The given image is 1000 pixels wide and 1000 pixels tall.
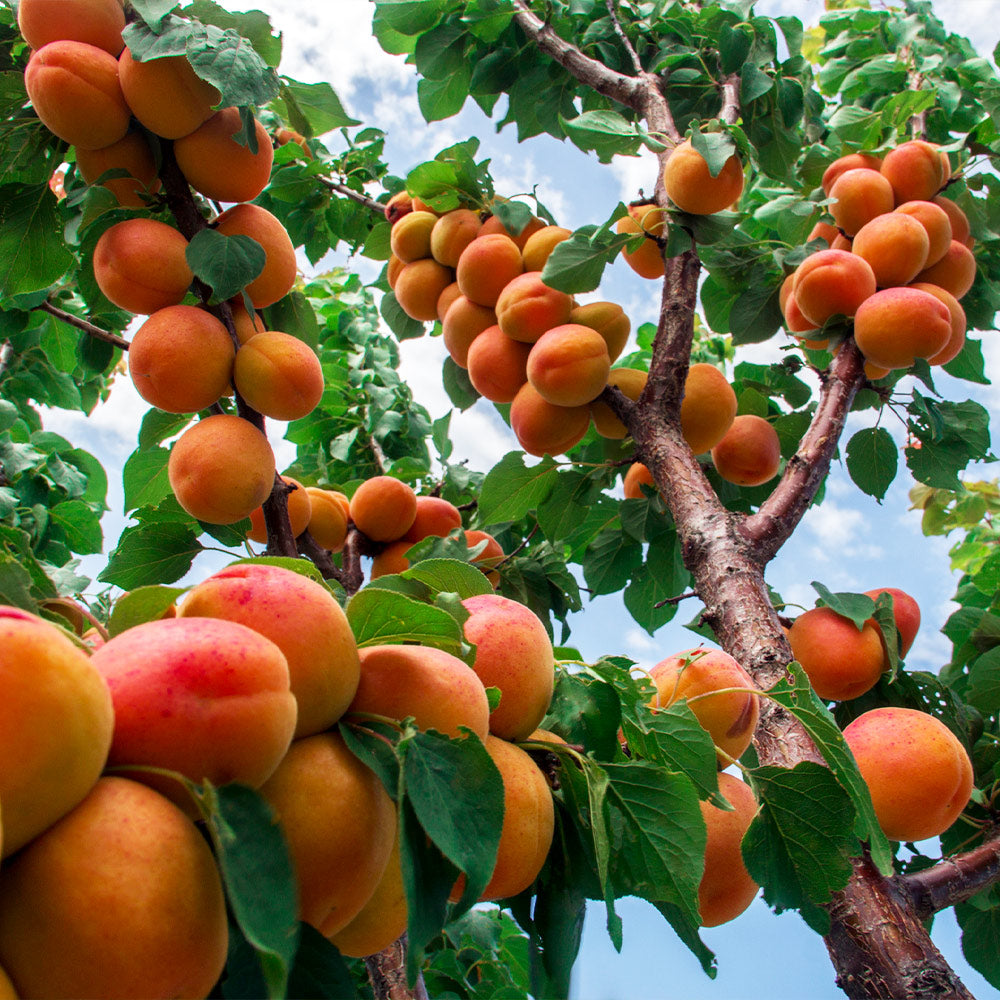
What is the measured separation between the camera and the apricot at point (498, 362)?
5.12ft

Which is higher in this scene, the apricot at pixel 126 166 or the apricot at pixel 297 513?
the apricot at pixel 126 166

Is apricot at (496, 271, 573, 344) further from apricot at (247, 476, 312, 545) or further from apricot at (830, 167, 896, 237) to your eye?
apricot at (830, 167, 896, 237)

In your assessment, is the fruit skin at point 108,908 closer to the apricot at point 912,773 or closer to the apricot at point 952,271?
the apricot at point 912,773

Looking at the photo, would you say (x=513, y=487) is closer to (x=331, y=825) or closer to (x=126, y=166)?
(x=126, y=166)

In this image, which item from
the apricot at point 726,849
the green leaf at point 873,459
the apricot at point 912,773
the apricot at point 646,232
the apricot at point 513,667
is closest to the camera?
the apricot at point 513,667

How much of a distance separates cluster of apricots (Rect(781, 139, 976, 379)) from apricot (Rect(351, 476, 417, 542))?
0.87 meters

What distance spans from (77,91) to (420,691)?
93cm

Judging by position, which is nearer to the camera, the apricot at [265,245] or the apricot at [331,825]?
the apricot at [331,825]

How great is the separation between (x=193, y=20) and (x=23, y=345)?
1336 millimetres

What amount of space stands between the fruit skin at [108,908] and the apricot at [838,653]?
1.15 metres

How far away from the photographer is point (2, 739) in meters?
0.30

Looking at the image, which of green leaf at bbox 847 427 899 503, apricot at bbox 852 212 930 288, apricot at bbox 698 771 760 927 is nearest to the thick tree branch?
apricot at bbox 852 212 930 288

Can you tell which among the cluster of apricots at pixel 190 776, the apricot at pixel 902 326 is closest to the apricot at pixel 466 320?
the apricot at pixel 902 326

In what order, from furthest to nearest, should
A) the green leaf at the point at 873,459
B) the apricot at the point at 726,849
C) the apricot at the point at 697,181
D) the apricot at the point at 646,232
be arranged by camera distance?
1. the green leaf at the point at 873,459
2. the apricot at the point at 646,232
3. the apricot at the point at 697,181
4. the apricot at the point at 726,849
